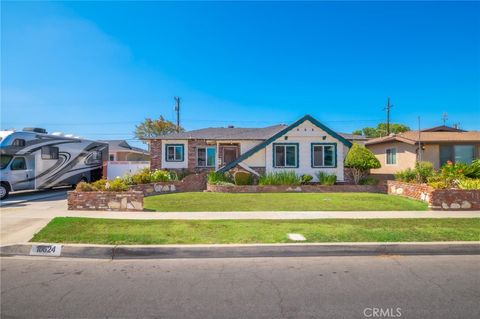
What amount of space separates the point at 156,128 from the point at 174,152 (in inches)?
1059

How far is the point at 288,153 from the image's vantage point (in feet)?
65.2

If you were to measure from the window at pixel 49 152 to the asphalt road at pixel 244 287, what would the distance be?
1338 centimetres

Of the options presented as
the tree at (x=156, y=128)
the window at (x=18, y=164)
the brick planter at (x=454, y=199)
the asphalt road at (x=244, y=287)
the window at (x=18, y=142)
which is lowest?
the asphalt road at (x=244, y=287)

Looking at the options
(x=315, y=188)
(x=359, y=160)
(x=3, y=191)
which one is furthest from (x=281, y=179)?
(x=3, y=191)

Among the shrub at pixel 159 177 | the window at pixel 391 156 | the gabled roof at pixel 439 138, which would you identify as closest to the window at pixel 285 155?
the shrub at pixel 159 177

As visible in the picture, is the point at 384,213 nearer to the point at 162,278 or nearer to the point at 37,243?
the point at 162,278

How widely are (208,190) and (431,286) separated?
44.0ft

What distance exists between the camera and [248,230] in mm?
7406

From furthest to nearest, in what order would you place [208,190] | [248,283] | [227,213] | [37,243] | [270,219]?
[208,190] < [227,213] < [270,219] < [37,243] < [248,283]

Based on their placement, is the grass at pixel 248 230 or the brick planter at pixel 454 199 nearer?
the grass at pixel 248 230

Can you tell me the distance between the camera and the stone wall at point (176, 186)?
631 inches

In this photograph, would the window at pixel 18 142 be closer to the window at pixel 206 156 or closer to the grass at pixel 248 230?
the grass at pixel 248 230

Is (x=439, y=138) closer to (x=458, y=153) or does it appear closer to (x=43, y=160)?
(x=458, y=153)

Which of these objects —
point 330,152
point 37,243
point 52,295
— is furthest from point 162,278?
point 330,152
